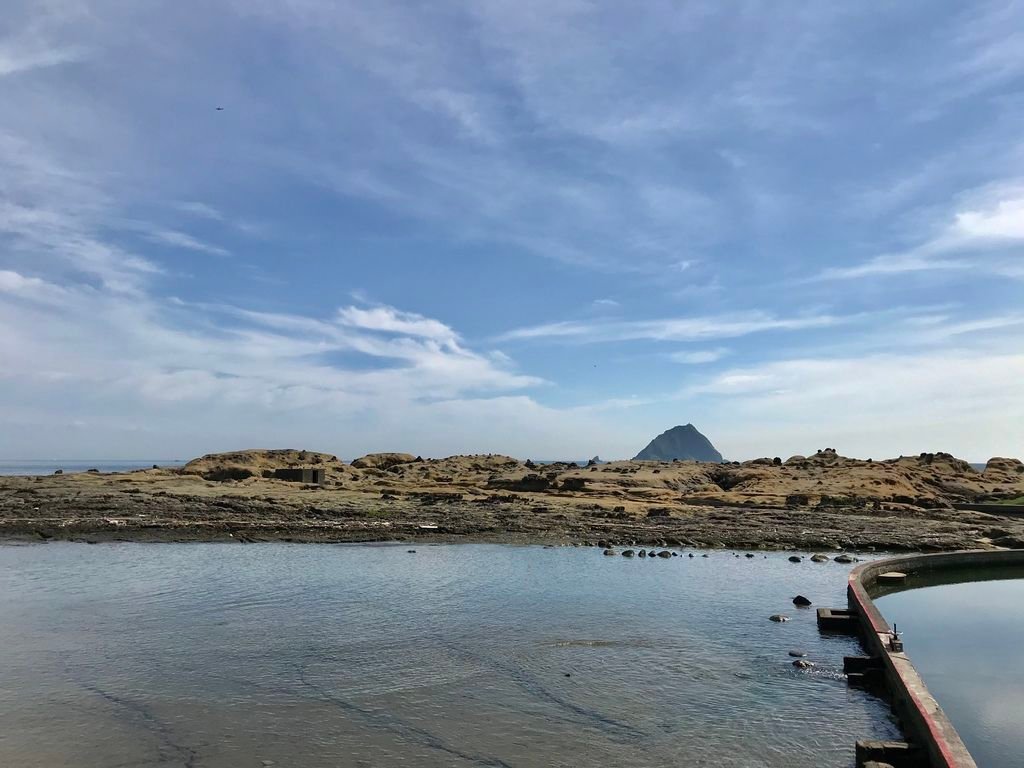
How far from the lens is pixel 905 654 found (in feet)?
51.5

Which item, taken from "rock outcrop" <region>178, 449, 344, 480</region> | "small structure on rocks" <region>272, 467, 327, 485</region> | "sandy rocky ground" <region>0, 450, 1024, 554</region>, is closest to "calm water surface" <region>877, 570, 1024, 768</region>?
"sandy rocky ground" <region>0, 450, 1024, 554</region>

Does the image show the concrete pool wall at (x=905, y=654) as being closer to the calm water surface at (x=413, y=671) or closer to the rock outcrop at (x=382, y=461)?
the calm water surface at (x=413, y=671)

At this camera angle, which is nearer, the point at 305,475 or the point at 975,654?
the point at 975,654

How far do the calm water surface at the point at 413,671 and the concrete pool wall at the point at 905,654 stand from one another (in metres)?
0.72

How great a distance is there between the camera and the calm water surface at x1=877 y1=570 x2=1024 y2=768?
12719mm

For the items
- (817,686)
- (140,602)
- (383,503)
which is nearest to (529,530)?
(383,503)

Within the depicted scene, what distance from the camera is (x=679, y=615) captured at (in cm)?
2094

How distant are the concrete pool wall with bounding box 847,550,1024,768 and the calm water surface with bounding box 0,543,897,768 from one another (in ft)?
2.36

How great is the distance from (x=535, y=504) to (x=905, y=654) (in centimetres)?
3380

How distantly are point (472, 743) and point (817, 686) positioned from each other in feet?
24.5

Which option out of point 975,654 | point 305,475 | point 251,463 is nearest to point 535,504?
point 305,475

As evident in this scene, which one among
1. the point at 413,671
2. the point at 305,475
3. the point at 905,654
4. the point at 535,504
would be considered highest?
the point at 305,475

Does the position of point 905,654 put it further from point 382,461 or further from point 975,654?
point 382,461

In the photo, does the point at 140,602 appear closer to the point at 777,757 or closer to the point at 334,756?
the point at 334,756
